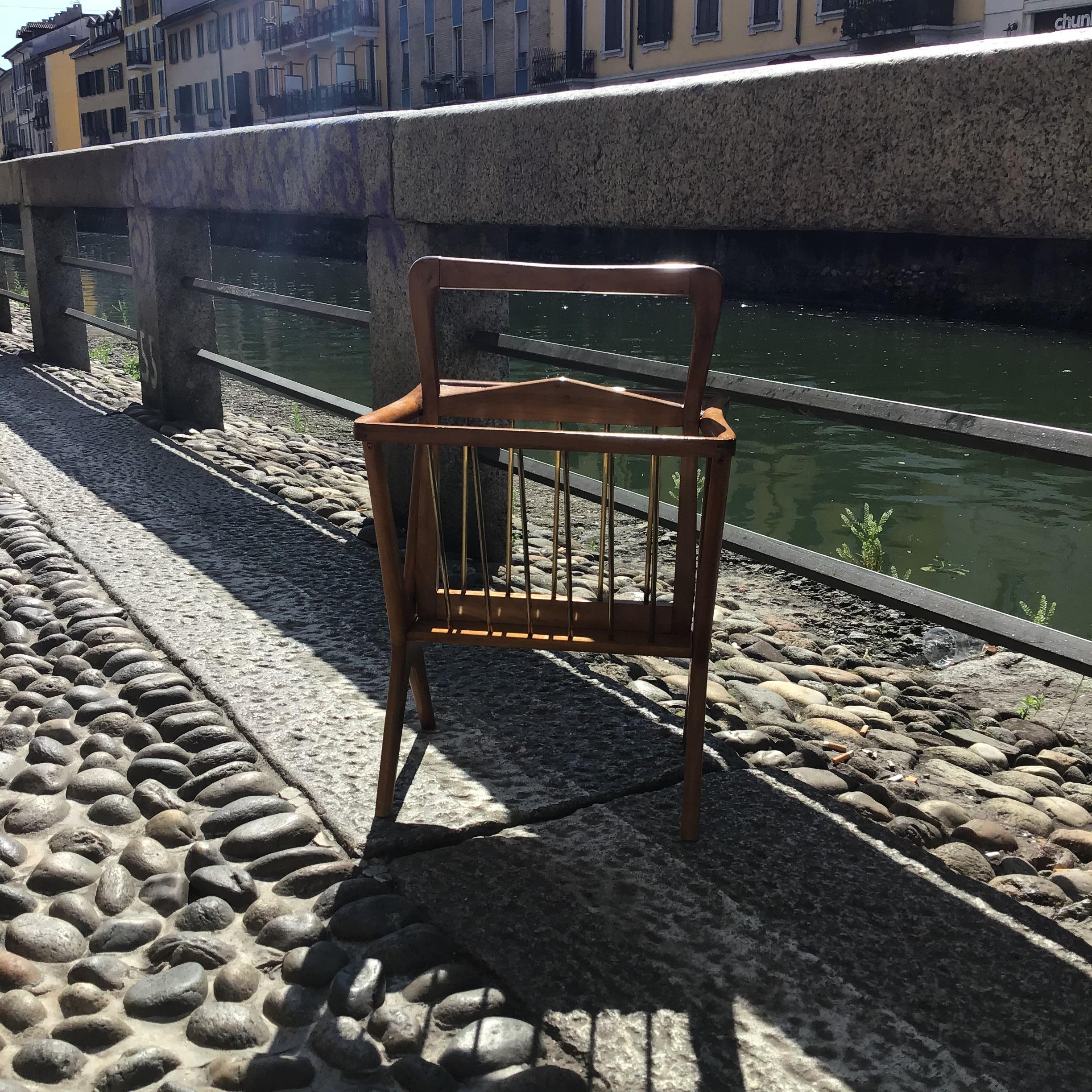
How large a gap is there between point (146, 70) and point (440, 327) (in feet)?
223

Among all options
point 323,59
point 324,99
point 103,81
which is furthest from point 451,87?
point 103,81

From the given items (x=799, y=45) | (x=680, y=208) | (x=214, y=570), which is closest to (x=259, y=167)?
(x=214, y=570)

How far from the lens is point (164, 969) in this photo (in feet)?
6.40

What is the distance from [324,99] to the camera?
148 ft

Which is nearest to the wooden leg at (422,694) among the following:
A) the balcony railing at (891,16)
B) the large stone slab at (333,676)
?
the large stone slab at (333,676)

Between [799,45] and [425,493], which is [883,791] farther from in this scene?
[799,45]

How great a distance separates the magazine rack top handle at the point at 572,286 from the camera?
85.3 inches

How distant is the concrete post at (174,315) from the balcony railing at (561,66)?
27.7 m

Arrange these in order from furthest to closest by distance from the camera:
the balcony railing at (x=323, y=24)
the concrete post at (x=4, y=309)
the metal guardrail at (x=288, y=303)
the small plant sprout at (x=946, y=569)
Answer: the balcony railing at (x=323, y=24) < the concrete post at (x=4, y=309) < the small plant sprout at (x=946, y=569) < the metal guardrail at (x=288, y=303)

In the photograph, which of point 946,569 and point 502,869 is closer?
point 502,869

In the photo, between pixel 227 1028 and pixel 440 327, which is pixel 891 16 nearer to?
pixel 440 327

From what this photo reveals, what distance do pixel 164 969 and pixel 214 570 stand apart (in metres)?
2.06

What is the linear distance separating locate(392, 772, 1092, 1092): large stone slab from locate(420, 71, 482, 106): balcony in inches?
1399

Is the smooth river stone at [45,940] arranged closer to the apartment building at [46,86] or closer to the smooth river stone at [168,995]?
the smooth river stone at [168,995]
